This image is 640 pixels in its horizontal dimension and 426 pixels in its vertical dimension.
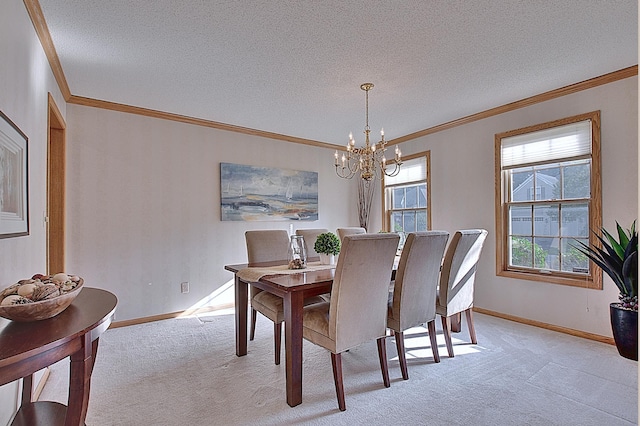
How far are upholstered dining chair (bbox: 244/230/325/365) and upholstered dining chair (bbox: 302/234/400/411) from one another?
0.50 m

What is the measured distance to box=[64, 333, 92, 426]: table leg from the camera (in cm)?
116

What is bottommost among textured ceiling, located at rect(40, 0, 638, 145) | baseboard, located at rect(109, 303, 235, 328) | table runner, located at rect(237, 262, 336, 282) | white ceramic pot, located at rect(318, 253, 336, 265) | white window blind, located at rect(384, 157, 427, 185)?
baseboard, located at rect(109, 303, 235, 328)

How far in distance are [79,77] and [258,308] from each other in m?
2.62

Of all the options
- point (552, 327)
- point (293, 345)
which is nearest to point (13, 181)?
point (293, 345)

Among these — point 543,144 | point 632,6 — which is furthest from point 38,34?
point 543,144

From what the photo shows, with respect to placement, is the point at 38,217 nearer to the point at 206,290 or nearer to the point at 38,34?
the point at 38,34

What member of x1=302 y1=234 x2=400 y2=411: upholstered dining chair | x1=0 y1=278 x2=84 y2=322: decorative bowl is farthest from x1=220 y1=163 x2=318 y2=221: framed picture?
x1=0 y1=278 x2=84 y2=322: decorative bowl

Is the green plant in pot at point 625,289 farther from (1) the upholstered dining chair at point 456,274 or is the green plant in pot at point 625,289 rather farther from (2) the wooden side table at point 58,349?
(2) the wooden side table at point 58,349

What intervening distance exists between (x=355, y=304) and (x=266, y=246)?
4.65 feet

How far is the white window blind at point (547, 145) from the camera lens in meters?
3.19

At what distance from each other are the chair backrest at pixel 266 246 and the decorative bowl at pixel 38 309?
196cm

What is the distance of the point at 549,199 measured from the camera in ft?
11.4

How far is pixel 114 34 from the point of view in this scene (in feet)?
7.46

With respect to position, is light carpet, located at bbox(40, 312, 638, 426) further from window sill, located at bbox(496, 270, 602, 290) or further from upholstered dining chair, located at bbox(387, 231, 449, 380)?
window sill, located at bbox(496, 270, 602, 290)
